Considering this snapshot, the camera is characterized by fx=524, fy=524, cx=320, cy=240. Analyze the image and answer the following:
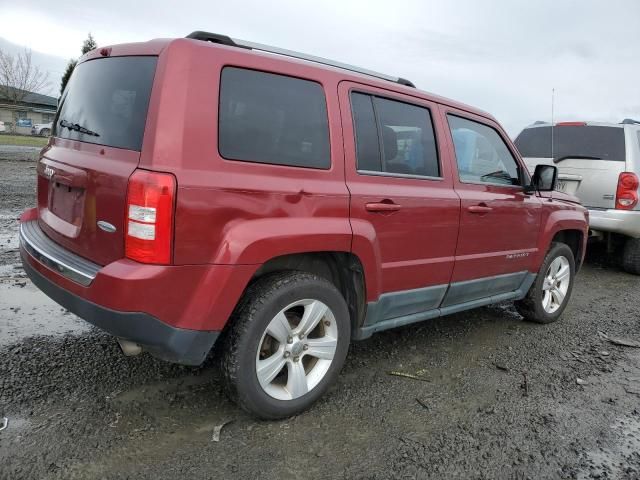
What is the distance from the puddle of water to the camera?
12.3ft

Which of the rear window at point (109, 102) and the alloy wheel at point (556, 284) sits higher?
the rear window at point (109, 102)

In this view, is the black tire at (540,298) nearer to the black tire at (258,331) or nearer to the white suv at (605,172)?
the white suv at (605,172)

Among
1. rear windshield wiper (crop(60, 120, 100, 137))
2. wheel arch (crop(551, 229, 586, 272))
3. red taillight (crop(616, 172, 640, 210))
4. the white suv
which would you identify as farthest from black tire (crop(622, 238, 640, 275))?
rear windshield wiper (crop(60, 120, 100, 137))

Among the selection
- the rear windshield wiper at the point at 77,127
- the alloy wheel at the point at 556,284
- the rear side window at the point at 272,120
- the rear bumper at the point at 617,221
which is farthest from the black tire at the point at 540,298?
the rear windshield wiper at the point at 77,127

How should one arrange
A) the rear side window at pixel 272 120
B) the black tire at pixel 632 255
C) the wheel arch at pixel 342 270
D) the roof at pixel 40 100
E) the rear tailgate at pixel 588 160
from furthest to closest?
the roof at pixel 40 100
the black tire at pixel 632 255
the rear tailgate at pixel 588 160
the wheel arch at pixel 342 270
the rear side window at pixel 272 120

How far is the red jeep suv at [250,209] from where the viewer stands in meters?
2.36

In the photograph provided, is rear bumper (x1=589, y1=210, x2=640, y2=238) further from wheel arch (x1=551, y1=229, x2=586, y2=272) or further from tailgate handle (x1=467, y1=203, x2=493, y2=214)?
tailgate handle (x1=467, y1=203, x2=493, y2=214)

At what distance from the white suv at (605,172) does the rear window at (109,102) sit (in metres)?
5.56

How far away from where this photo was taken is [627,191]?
21.1ft

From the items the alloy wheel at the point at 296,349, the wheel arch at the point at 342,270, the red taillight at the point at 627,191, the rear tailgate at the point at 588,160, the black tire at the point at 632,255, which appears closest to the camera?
the alloy wheel at the point at 296,349

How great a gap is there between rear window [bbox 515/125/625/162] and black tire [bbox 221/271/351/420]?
542 cm

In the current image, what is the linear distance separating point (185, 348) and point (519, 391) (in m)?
2.22

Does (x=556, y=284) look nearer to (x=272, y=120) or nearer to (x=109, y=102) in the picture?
(x=272, y=120)

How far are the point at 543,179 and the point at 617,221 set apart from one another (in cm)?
284
